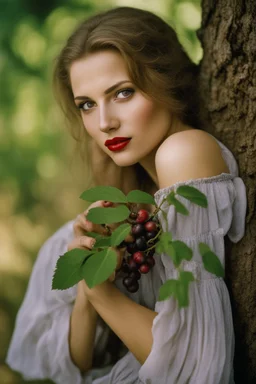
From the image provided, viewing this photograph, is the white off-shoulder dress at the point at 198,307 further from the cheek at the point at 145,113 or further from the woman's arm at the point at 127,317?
the cheek at the point at 145,113

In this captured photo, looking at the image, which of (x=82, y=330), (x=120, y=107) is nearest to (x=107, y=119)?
(x=120, y=107)

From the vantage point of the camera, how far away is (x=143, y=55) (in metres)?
1.60

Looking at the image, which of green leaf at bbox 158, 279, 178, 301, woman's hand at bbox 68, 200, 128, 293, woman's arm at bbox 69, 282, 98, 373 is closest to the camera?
green leaf at bbox 158, 279, 178, 301

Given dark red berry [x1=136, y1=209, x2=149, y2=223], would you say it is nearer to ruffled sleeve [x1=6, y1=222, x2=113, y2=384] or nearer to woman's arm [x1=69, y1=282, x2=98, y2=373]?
woman's arm [x1=69, y1=282, x2=98, y2=373]

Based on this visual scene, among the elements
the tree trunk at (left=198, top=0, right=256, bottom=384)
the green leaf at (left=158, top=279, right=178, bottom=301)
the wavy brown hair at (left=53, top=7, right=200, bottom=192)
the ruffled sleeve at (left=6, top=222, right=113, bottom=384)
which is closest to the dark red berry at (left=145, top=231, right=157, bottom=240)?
the green leaf at (left=158, top=279, right=178, bottom=301)

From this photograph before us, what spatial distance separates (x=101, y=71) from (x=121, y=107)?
0.44 feet

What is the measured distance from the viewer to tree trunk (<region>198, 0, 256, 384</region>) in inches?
58.7

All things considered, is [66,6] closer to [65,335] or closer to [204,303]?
[65,335]

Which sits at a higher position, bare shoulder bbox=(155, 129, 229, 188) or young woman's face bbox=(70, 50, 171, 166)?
young woman's face bbox=(70, 50, 171, 166)

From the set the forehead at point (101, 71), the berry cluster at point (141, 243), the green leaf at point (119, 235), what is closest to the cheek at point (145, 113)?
the forehead at point (101, 71)

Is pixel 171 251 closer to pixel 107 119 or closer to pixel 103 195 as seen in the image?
pixel 103 195

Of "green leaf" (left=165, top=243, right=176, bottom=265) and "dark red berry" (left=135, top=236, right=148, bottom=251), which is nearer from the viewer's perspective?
"green leaf" (left=165, top=243, right=176, bottom=265)

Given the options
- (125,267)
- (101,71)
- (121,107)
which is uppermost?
(101,71)

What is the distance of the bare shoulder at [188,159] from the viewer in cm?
140
